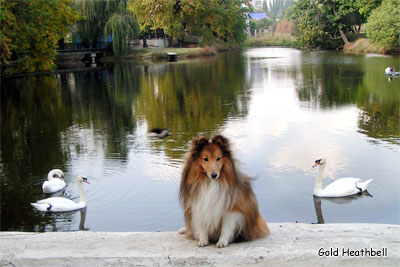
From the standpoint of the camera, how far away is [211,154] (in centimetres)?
357

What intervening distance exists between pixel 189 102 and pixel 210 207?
14.8 metres

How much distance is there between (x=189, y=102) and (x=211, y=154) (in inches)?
588

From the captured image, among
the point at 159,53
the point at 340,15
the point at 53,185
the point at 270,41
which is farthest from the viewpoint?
the point at 270,41

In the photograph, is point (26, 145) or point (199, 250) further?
point (26, 145)

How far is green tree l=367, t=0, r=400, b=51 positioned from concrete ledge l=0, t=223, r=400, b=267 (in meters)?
39.8

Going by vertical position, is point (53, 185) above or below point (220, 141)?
below

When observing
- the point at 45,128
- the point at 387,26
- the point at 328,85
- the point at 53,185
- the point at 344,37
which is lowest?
the point at 53,185

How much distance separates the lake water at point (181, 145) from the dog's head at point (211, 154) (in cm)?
159

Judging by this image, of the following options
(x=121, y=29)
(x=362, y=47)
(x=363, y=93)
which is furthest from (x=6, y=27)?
(x=362, y=47)

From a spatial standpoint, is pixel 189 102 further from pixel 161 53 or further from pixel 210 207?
pixel 161 53

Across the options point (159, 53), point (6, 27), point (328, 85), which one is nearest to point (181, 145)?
point (328, 85)

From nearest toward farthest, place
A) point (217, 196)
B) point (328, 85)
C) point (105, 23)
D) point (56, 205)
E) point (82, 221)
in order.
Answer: point (217, 196), point (82, 221), point (56, 205), point (328, 85), point (105, 23)

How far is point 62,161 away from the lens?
10422 mm

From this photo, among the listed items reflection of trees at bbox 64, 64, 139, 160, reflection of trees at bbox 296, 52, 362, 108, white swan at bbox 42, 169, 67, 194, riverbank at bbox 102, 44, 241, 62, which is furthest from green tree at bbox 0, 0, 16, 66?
riverbank at bbox 102, 44, 241, 62
